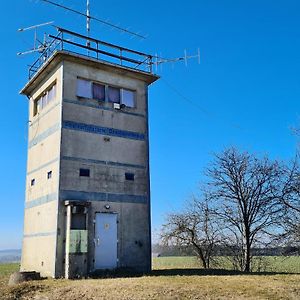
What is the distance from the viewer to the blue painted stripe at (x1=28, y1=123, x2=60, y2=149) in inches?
767

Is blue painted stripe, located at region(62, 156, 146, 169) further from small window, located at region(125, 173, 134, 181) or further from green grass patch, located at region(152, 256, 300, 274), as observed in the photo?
green grass patch, located at region(152, 256, 300, 274)

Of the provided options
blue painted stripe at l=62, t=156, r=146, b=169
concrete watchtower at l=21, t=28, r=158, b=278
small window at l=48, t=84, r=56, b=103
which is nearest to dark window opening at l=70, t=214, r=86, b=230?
concrete watchtower at l=21, t=28, r=158, b=278

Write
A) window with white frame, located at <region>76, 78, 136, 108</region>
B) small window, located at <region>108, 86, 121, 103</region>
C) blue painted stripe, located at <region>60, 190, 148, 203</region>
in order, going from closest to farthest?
1. blue painted stripe, located at <region>60, 190, 148, 203</region>
2. window with white frame, located at <region>76, 78, 136, 108</region>
3. small window, located at <region>108, 86, 121, 103</region>

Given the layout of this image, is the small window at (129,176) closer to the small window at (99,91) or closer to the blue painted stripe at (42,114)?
the small window at (99,91)

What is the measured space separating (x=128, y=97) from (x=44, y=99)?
4.51 m

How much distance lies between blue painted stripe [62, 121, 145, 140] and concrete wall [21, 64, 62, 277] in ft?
1.82

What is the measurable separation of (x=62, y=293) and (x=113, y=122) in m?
9.35

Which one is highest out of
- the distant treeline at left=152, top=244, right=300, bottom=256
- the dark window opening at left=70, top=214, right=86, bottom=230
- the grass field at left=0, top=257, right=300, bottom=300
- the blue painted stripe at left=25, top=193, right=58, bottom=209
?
the blue painted stripe at left=25, top=193, right=58, bottom=209

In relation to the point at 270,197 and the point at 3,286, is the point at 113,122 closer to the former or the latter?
the point at 3,286

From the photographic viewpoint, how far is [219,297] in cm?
1196

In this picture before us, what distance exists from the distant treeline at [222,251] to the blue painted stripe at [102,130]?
11.4 m

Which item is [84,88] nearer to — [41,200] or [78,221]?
[41,200]

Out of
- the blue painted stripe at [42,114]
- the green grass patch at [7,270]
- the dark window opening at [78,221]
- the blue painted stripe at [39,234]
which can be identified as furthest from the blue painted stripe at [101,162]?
the green grass patch at [7,270]

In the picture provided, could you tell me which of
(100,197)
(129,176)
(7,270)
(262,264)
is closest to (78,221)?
(100,197)
